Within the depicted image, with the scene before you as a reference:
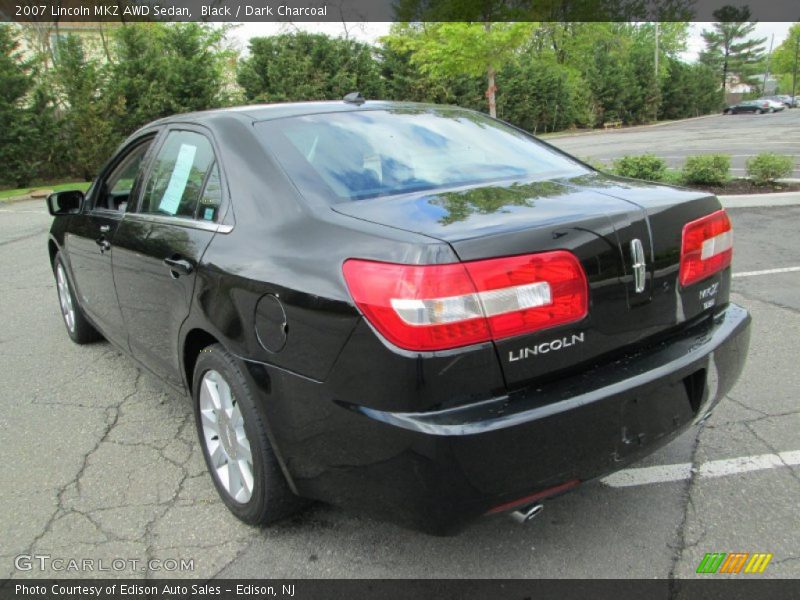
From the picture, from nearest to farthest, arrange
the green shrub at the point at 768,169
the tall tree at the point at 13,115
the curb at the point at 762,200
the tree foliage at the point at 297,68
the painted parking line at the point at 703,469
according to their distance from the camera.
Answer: the painted parking line at the point at 703,469, the curb at the point at 762,200, the green shrub at the point at 768,169, the tall tree at the point at 13,115, the tree foliage at the point at 297,68

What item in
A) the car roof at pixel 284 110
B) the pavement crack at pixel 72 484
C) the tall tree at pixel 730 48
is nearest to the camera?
the pavement crack at pixel 72 484

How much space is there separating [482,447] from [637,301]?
0.76 meters

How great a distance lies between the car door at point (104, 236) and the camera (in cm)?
367

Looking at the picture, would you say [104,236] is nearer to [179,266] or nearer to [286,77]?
[179,266]

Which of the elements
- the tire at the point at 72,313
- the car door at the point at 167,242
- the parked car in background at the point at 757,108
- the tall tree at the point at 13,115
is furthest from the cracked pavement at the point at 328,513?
the parked car in background at the point at 757,108

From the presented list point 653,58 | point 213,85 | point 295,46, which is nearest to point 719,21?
point 653,58

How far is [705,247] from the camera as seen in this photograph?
244 cm

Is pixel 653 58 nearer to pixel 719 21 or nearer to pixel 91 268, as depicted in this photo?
pixel 719 21

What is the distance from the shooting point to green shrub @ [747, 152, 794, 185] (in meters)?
10.3

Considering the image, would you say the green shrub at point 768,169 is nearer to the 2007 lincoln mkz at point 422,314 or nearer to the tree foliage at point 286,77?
the 2007 lincoln mkz at point 422,314

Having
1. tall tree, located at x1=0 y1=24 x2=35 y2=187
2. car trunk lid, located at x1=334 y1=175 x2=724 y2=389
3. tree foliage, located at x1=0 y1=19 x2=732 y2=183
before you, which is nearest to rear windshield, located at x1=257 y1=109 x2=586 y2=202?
car trunk lid, located at x1=334 y1=175 x2=724 y2=389

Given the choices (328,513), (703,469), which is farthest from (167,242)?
(703,469)

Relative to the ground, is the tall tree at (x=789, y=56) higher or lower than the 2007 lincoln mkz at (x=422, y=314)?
higher

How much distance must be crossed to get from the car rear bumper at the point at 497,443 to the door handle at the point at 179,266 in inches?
35.9
